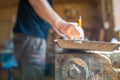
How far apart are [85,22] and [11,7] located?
1694 mm

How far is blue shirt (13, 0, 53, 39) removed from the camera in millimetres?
1313

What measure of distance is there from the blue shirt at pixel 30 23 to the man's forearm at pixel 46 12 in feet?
0.59

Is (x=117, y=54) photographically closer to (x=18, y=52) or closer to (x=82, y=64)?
(x=82, y=64)

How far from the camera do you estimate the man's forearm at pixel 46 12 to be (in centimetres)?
105

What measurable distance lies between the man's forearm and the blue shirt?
18 centimetres

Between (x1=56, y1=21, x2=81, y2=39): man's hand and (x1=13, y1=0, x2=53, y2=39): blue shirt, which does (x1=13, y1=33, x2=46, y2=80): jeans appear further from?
(x1=56, y1=21, x2=81, y2=39): man's hand

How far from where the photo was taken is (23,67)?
124cm

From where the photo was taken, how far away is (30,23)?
4.39ft

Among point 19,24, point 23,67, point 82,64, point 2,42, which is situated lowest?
point 2,42

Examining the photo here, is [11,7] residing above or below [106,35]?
above

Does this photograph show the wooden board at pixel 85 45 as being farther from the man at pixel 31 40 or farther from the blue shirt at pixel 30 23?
the blue shirt at pixel 30 23

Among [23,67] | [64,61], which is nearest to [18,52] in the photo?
[23,67]

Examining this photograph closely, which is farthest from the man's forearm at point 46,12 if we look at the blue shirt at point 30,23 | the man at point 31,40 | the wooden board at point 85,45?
the wooden board at point 85,45

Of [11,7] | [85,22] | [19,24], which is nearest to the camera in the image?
[19,24]
